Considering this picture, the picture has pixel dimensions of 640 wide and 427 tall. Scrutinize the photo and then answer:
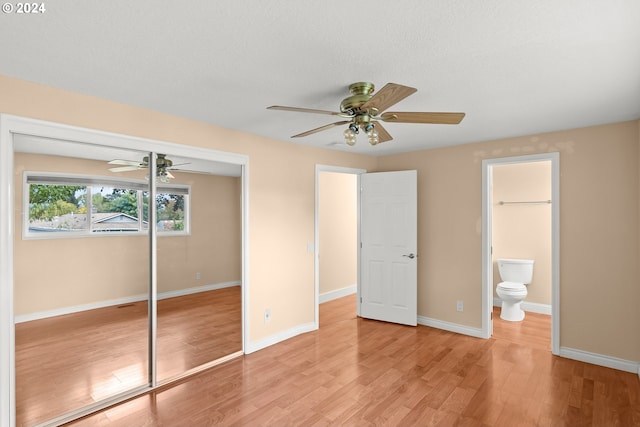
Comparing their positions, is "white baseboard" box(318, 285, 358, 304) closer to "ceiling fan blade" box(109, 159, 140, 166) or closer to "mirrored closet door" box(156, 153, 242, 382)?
"mirrored closet door" box(156, 153, 242, 382)

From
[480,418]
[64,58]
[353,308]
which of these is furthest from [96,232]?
[353,308]

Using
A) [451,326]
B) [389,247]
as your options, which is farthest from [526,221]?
[389,247]

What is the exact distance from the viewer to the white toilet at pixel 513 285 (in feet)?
15.2

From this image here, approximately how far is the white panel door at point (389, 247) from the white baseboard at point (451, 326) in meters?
0.19

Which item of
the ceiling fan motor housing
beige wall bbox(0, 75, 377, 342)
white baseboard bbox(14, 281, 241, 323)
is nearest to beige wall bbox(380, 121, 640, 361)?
beige wall bbox(0, 75, 377, 342)

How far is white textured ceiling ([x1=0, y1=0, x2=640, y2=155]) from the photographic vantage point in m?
1.50

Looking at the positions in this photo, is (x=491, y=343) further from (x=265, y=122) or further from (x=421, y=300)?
(x=265, y=122)

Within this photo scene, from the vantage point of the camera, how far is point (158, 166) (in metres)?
2.98

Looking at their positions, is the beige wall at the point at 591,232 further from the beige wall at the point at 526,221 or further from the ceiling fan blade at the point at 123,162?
the ceiling fan blade at the point at 123,162

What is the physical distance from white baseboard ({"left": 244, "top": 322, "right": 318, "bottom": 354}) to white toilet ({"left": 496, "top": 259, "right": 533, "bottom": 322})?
271 cm

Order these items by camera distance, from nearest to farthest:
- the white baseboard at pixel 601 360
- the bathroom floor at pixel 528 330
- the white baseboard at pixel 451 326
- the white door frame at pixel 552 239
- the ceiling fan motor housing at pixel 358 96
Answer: the ceiling fan motor housing at pixel 358 96, the white baseboard at pixel 601 360, the white door frame at pixel 552 239, the bathroom floor at pixel 528 330, the white baseboard at pixel 451 326

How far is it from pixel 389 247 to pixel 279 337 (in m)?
1.94

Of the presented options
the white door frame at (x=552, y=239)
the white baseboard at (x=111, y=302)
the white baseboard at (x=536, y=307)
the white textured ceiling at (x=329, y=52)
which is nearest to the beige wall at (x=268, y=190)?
the white textured ceiling at (x=329, y=52)

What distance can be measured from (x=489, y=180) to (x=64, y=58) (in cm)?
421
